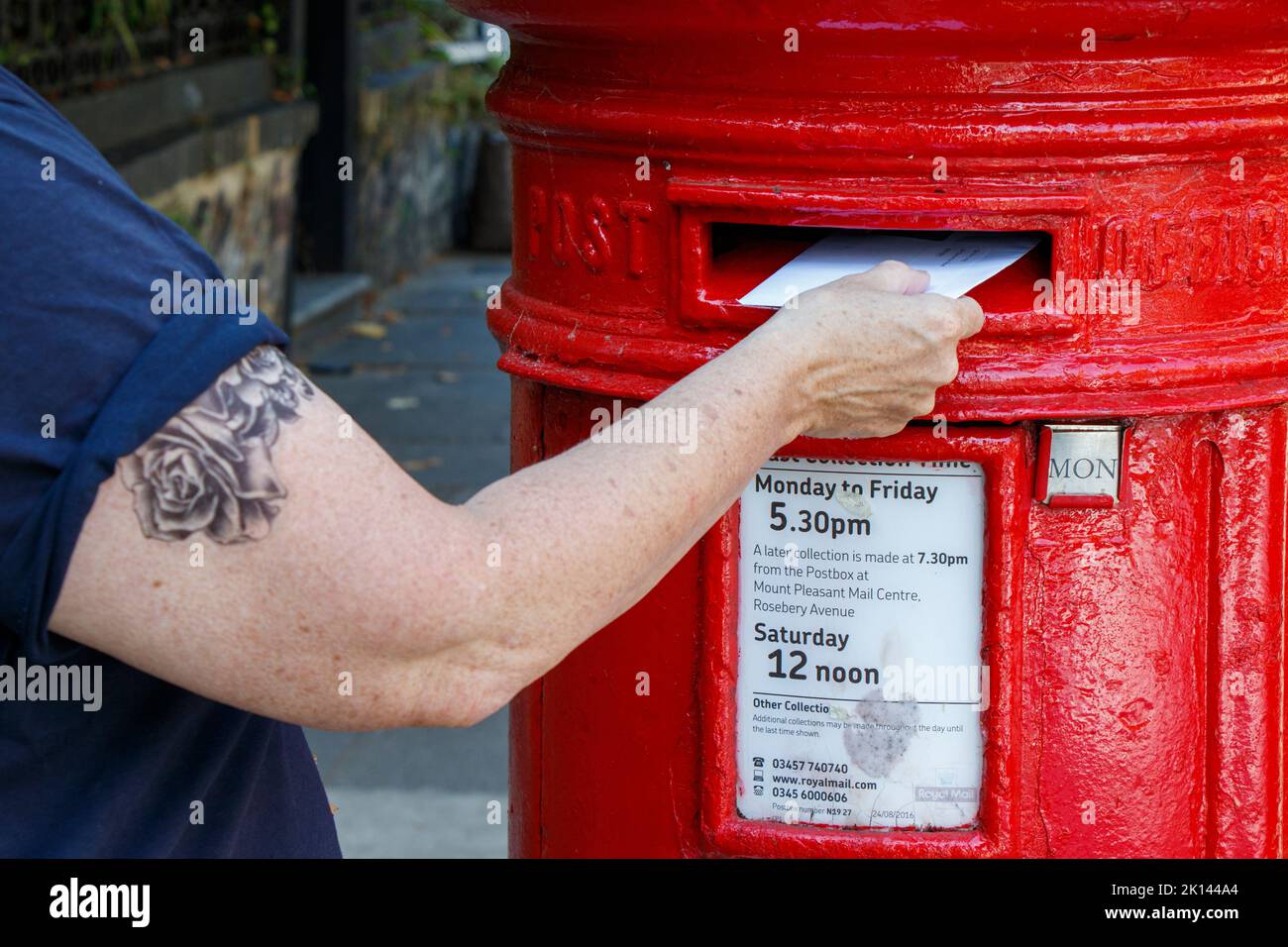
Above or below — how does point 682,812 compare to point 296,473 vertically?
below

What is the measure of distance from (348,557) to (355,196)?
702 cm

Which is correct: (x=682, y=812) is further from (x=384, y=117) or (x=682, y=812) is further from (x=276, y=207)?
(x=384, y=117)

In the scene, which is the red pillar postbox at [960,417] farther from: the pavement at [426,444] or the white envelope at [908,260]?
the pavement at [426,444]

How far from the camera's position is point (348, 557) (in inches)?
42.8

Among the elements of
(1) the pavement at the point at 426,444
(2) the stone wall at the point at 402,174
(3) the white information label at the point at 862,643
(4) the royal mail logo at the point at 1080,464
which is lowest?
(1) the pavement at the point at 426,444

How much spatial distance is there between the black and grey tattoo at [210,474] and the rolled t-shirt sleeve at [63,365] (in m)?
0.01

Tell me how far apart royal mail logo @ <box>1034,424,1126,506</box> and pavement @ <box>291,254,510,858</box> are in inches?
40.8

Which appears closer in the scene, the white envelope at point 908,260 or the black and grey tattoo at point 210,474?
the black and grey tattoo at point 210,474

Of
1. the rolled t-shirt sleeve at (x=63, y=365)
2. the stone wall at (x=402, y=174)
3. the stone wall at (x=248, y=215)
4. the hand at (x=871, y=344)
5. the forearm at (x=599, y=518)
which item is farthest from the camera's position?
the stone wall at (x=402, y=174)

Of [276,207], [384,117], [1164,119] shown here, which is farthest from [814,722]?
[384,117]

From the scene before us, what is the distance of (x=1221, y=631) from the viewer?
160 cm

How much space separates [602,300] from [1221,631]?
69 cm

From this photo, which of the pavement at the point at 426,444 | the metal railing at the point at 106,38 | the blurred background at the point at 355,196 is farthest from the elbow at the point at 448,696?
the metal railing at the point at 106,38

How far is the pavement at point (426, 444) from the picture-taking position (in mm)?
3330
